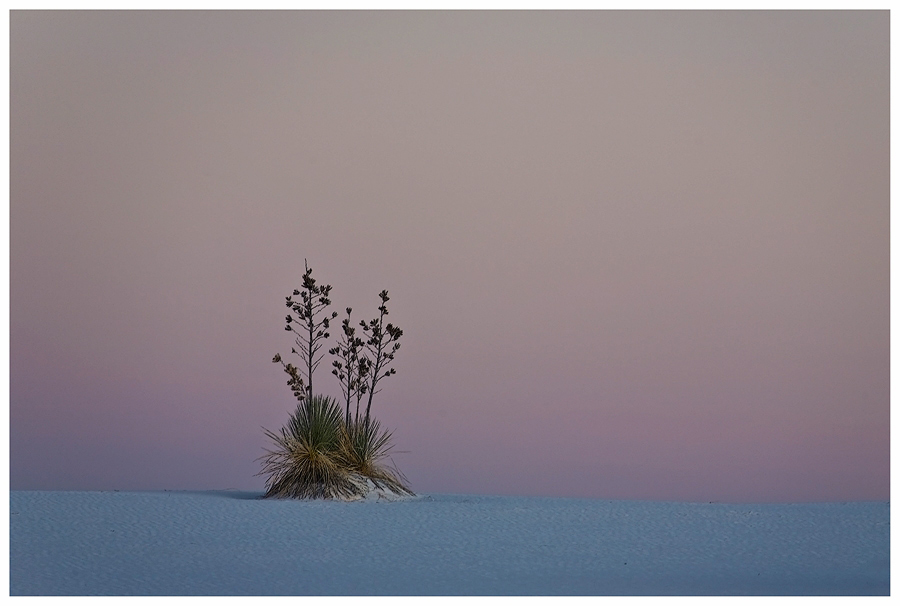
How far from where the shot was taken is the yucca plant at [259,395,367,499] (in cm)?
1198

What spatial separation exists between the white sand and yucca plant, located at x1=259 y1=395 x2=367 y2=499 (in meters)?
0.36

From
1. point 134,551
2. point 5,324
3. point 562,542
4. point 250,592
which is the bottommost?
point 250,592

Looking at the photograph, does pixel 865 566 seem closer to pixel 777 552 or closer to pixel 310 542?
pixel 777 552

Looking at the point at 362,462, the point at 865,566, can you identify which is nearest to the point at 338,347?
the point at 362,462

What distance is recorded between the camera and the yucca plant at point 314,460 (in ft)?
39.3

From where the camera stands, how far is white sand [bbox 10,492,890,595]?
8.33 metres

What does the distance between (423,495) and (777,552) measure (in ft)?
14.6

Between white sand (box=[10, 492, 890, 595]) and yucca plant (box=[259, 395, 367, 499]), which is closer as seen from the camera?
white sand (box=[10, 492, 890, 595])

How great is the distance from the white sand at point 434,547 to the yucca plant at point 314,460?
0.36m

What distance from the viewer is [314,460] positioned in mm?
12039

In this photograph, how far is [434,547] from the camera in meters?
9.63

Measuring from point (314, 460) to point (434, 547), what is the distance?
9.02ft

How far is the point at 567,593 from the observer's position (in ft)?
26.1

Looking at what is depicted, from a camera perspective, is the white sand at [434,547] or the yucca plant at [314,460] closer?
the white sand at [434,547]
